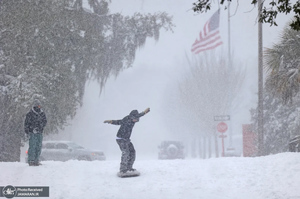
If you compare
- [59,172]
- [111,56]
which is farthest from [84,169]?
[111,56]

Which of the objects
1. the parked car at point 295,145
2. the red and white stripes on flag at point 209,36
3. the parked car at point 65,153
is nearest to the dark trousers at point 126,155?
the parked car at point 295,145

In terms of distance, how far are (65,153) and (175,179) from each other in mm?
12329

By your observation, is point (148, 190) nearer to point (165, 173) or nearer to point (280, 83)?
point (165, 173)

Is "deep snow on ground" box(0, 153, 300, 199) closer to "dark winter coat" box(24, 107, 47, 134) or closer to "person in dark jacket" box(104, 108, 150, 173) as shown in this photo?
"person in dark jacket" box(104, 108, 150, 173)

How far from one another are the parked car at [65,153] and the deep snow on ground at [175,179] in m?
9.39

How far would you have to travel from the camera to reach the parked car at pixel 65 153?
2028cm

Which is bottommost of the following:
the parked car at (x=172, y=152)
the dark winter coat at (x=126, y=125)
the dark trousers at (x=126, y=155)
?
the parked car at (x=172, y=152)

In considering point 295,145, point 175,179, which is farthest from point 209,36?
point 175,179

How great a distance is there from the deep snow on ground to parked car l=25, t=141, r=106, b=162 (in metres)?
9.39

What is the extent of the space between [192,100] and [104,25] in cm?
2582

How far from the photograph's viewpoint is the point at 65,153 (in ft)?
67.0

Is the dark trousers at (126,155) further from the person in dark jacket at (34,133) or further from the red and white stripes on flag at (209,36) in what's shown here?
the red and white stripes on flag at (209,36)

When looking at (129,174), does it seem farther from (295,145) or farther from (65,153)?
(65,153)

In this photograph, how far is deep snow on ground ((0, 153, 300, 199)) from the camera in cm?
813
